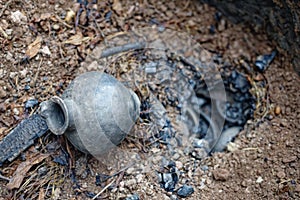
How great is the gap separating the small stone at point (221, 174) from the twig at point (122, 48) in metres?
1.17

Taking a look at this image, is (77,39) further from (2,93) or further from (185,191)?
(185,191)

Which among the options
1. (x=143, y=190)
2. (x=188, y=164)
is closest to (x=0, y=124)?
(x=143, y=190)

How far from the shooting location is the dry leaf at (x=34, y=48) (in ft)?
10.2

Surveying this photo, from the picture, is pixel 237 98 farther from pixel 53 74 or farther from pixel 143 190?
pixel 53 74

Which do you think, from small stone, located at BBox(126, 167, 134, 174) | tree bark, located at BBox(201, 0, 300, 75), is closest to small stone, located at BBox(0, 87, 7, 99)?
small stone, located at BBox(126, 167, 134, 174)

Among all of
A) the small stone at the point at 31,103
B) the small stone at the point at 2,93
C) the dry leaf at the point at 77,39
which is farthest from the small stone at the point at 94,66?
the small stone at the point at 2,93

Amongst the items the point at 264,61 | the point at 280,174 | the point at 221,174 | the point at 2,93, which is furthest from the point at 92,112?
the point at 264,61

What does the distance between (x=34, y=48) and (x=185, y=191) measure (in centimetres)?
147

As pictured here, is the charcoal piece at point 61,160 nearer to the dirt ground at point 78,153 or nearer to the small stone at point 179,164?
the dirt ground at point 78,153

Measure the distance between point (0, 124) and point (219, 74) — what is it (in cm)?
177

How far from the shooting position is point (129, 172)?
3.09m

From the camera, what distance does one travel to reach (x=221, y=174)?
309cm

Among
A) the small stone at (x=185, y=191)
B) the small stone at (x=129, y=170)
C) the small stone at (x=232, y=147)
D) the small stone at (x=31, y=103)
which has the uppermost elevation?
the small stone at (x=31, y=103)

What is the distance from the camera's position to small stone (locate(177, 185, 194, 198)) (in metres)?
3.04
